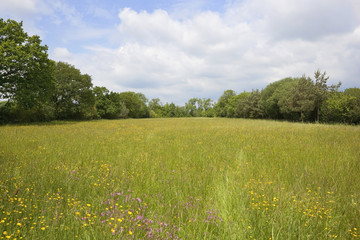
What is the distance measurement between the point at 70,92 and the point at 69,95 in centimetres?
63

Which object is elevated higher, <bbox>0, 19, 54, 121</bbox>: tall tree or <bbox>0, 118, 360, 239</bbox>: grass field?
<bbox>0, 19, 54, 121</bbox>: tall tree

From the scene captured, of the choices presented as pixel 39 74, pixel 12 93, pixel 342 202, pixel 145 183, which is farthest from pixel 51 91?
pixel 342 202

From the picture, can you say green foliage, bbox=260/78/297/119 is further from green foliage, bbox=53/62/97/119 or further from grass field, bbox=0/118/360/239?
green foliage, bbox=53/62/97/119

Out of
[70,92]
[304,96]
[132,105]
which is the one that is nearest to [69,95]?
[70,92]

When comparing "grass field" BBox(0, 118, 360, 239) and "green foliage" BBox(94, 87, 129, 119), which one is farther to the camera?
"green foliage" BBox(94, 87, 129, 119)

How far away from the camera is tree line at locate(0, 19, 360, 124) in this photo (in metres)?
20.3

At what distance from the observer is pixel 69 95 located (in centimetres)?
3372

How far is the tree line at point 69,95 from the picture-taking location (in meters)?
20.3

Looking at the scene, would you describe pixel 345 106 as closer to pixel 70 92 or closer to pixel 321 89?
pixel 321 89

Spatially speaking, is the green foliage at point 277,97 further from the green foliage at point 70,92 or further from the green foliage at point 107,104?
the green foliage at point 107,104

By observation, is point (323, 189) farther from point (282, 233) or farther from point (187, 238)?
point (187, 238)

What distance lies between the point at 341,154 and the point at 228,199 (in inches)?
238

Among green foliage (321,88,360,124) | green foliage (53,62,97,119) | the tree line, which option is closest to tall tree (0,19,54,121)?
the tree line

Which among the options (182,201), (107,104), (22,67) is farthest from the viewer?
(107,104)
